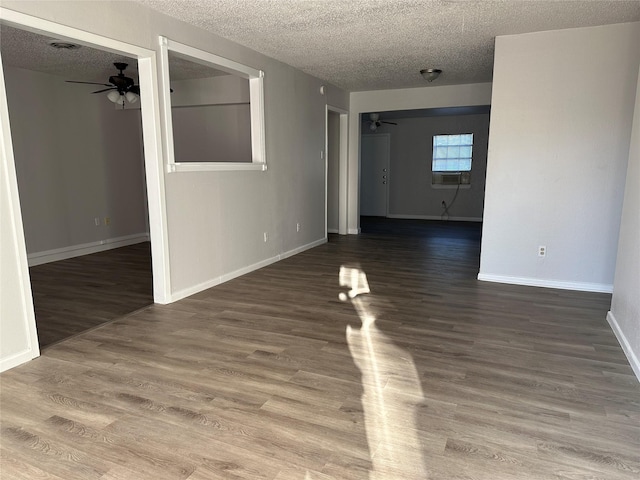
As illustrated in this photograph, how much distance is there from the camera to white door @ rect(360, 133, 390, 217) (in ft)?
33.4

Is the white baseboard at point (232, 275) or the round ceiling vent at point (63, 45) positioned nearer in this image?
the white baseboard at point (232, 275)

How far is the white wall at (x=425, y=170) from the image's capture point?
9422mm

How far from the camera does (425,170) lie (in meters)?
9.88

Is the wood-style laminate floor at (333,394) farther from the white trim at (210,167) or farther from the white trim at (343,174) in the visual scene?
the white trim at (343,174)

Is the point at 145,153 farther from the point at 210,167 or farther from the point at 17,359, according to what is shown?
the point at 17,359

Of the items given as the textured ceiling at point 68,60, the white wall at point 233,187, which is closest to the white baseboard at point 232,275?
the white wall at point 233,187

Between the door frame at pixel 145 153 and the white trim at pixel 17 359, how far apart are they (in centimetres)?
1

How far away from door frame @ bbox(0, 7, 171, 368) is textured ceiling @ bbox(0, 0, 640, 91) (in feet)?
1.68

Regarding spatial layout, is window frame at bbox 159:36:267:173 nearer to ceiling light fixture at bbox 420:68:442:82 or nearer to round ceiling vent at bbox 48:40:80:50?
round ceiling vent at bbox 48:40:80:50

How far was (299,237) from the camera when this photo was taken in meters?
6.02

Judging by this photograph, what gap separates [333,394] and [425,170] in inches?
327

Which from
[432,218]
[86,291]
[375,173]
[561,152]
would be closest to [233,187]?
[86,291]

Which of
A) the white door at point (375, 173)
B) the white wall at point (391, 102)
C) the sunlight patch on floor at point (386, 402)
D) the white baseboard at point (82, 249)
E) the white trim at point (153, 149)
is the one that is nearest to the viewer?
the sunlight patch on floor at point (386, 402)

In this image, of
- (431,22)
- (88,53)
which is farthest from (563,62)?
(88,53)
